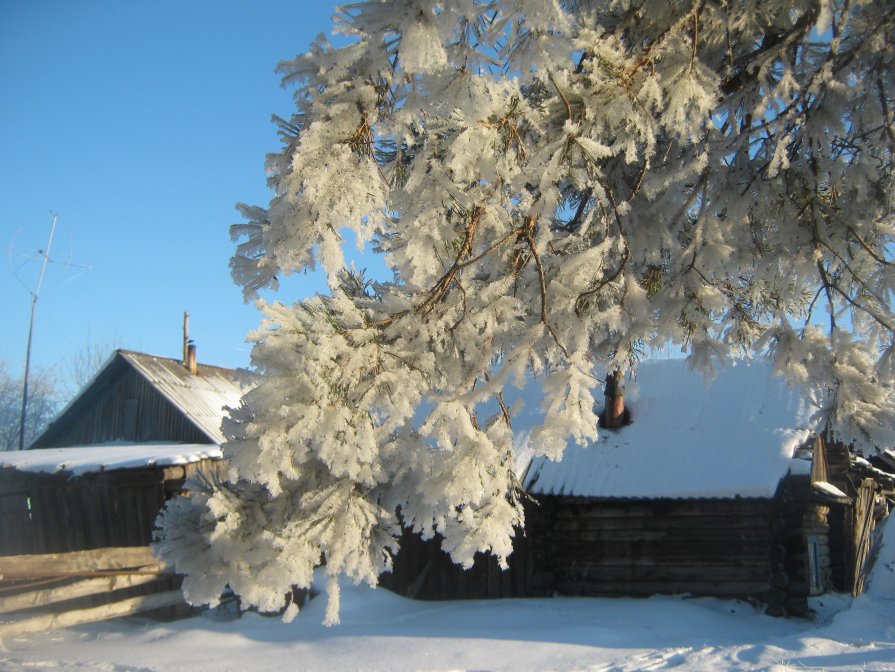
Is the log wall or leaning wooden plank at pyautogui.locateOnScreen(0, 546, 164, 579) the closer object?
leaning wooden plank at pyautogui.locateOnScreen(0, 546, 164, 579)

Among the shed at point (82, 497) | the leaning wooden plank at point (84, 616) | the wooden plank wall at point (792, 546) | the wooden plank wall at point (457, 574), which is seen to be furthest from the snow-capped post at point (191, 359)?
the wooden plank wall at point (792, 546)

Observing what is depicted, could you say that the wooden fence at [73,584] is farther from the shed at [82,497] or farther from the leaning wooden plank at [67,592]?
the shed at [82,497]

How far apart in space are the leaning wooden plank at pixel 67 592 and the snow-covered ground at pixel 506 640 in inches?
22.4

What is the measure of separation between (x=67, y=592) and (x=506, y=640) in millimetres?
5176

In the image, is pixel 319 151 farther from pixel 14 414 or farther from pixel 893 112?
pixel 14 414

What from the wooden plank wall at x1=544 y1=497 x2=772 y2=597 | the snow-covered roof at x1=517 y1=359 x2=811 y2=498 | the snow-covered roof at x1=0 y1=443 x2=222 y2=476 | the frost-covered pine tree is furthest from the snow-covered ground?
the frost-covered pine tree

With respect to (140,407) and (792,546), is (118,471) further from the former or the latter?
(792,546)

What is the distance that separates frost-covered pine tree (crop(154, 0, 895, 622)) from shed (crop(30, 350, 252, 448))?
543 inches

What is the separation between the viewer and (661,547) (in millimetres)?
12484

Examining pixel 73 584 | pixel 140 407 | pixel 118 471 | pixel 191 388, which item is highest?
pixel 191 388

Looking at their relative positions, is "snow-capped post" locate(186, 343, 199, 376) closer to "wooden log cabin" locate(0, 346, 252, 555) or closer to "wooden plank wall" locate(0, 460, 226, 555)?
"wooden log cabin" locate(0, 346, 252, 555)

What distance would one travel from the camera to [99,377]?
724 inches

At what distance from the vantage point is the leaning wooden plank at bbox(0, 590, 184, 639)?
704 cm

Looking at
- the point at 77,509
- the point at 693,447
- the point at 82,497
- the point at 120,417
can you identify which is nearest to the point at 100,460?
the point at 82,497
